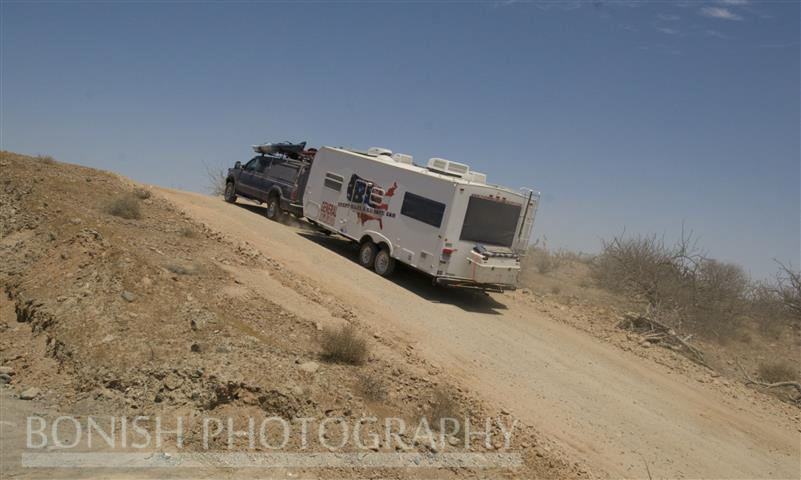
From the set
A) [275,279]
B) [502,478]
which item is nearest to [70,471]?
[502,478]

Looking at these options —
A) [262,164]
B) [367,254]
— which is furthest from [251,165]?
[367,254]

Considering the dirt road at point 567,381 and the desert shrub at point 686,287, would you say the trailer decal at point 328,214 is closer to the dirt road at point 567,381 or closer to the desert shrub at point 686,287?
the dirt road at point 567,381

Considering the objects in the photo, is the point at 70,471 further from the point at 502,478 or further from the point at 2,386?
the point at 502,478

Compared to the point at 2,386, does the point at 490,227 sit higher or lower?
higher

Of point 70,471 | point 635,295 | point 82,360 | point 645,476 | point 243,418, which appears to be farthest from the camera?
point 635,295

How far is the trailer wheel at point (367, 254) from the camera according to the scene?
15.1 m

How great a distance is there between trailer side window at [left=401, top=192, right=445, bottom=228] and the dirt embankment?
338 centimetres

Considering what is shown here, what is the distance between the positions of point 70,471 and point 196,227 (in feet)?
27.4

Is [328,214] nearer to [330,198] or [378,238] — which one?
[330,198]

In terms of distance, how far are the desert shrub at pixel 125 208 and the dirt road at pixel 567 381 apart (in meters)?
1.71

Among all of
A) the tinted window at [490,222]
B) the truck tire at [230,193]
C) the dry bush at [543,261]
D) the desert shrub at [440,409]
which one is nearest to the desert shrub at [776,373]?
the tinted window at [490,222]

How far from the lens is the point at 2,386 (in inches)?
260

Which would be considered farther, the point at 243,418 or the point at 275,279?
the point at 275,279

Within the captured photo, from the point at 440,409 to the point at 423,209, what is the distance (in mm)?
7115
